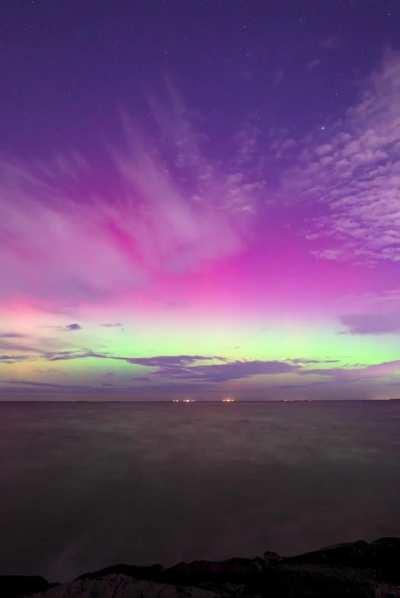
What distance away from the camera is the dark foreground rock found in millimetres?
7891

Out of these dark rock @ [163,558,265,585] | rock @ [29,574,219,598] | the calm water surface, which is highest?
rock @ [29,574,219,598]

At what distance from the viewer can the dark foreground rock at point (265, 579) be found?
7.89m

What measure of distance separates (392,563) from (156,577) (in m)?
6.48

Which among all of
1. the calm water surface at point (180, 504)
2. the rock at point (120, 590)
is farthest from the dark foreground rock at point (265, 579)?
the calm water surface at point (180, 504)

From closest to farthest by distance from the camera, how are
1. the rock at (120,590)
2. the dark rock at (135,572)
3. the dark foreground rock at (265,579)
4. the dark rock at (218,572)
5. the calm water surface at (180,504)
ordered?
1. the rock at (120,590)
2. the dark foreground rock at (265,579)
3. the dark rock at (218,572)
4. the dark rock at (135,572)
5. the calm water surface at (180,504)

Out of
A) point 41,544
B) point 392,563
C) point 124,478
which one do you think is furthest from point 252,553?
point 124,478

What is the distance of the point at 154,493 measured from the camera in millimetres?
23391

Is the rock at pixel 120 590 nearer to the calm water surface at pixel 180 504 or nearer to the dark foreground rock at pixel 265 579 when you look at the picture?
the dark foreground rock at pixel 265 579

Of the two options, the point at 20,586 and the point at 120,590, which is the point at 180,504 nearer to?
the point at 20,586

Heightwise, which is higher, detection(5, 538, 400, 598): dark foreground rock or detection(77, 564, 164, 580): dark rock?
detection(5, 538, 400, 598): dark foreground rock

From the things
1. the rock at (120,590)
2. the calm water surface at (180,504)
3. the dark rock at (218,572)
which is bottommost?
the calm water surface at (180,504)

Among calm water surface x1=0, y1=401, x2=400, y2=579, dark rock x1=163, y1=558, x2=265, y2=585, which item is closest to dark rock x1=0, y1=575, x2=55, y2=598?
dark rock x1=163, y1=558, x2=265, y2=585

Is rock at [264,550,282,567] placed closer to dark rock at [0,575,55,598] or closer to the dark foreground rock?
the dark foreground rock

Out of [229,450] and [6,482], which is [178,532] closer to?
[6,482]
